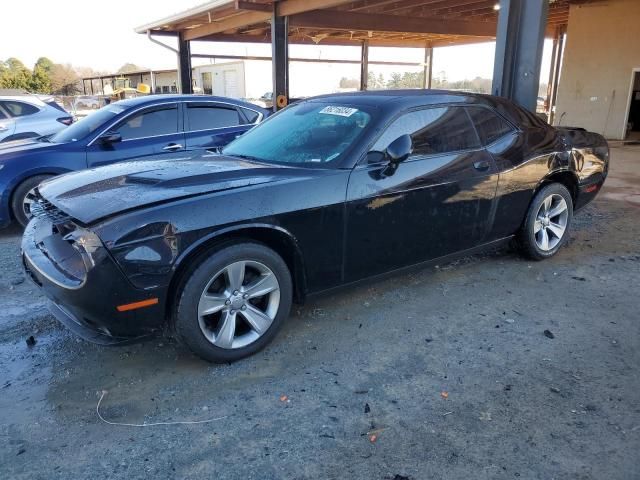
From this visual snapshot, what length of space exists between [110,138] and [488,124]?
445 centimetres

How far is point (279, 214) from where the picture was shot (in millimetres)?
3121

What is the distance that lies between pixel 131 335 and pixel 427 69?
78.3 feet

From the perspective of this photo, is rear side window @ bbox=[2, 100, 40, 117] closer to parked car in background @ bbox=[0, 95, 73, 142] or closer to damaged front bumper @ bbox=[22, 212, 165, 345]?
parked car in background @ bbox=[0, 95, 73, 142]

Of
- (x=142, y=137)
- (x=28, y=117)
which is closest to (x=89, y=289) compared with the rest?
(x=142, y=137)

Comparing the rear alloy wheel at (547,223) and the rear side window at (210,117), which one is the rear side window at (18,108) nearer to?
the rear side window at (210,117)

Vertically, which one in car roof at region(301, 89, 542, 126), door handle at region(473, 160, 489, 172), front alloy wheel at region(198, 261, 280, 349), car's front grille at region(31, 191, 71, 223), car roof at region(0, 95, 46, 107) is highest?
car roof at region(301, 89, 542, 126)

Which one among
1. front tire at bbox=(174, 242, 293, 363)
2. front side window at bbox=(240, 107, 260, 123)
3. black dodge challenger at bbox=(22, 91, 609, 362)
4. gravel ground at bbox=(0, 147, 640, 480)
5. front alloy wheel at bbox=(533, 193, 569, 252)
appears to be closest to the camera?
gravel ground at bbox=(0, 147, 640, 480)

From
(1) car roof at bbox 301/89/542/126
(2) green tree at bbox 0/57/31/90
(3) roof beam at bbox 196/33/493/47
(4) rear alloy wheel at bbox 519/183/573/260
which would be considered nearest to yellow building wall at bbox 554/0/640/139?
(3) roof beam at bbox 196/33/493/47

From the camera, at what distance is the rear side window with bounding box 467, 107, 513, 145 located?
4266 mm

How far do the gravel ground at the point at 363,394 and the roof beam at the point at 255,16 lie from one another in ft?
29.6

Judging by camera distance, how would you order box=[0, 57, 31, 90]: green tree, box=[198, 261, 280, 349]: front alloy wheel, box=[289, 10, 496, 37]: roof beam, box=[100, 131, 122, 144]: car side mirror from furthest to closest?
box=[0, 57, 31, 90]: green tree → box=[289, 10, 496, 37]: roof beam → box=[100, 131, 122, 144]: car side mirror → box=[198, 261, 280, 349]: front alloy wheel

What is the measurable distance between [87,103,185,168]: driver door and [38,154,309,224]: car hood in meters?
2.77

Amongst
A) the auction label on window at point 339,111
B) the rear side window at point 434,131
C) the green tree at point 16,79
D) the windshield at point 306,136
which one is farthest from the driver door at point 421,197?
the green tree at point 16,79

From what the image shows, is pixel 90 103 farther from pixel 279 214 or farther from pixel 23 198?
pixel 279 214
